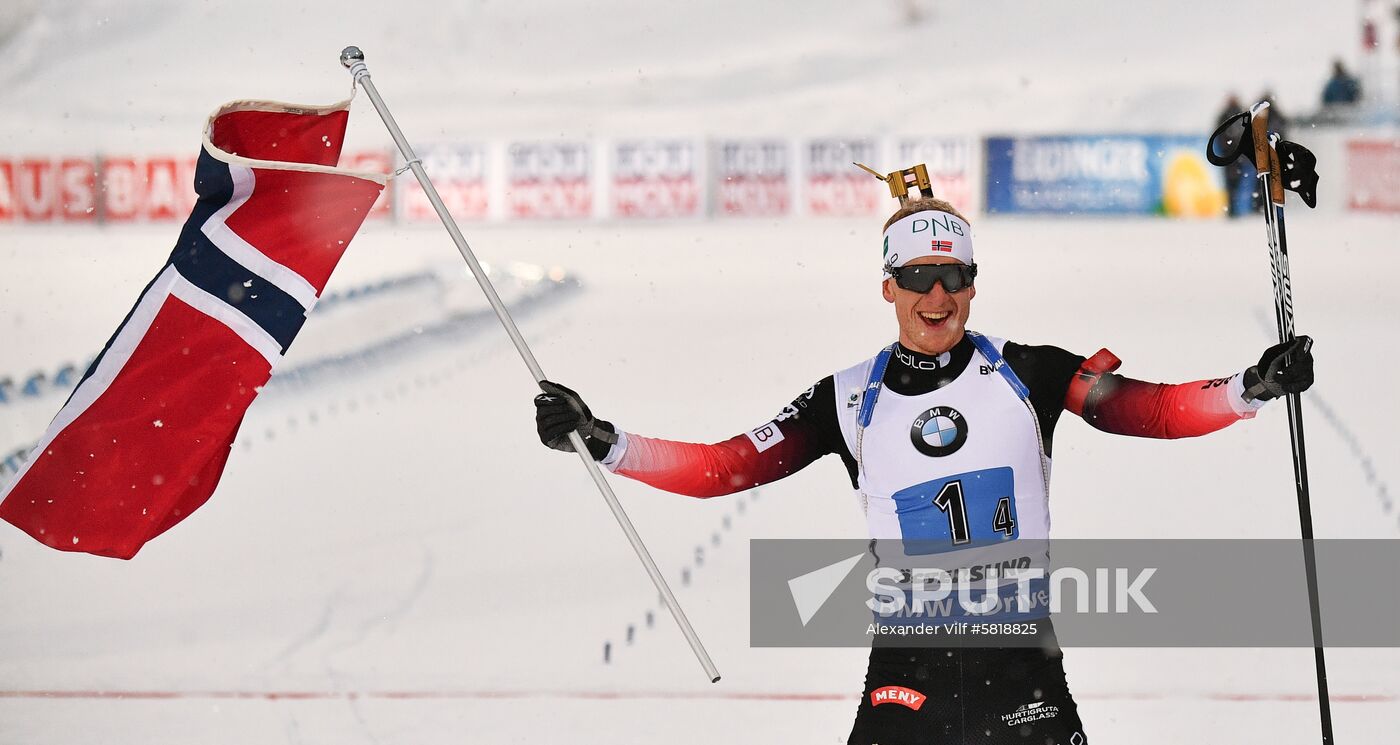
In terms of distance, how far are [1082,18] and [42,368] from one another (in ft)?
68.6

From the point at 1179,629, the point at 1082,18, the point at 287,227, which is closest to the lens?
the point at 287,227

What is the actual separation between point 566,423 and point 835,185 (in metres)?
15.1

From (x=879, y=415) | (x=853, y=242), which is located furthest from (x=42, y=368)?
(x=879, y=415)

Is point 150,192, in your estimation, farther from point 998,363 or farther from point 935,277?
point 998,363

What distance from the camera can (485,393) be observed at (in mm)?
10531

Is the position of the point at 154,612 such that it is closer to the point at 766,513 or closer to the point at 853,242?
the point at 766,513

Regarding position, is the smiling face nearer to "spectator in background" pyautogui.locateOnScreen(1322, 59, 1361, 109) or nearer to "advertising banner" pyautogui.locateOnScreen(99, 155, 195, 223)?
"advertising banner" pyautogui.locateOnScreen(99, 155, 195, 223)

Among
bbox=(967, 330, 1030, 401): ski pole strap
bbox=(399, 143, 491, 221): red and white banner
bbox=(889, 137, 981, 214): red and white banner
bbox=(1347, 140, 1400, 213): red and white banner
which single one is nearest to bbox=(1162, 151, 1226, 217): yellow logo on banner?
bbox=(1347, 140, 1400, 213): red and white banner

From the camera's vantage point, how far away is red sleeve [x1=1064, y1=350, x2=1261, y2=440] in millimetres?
3359

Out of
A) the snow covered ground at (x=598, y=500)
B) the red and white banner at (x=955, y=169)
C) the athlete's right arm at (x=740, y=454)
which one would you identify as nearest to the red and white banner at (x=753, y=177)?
the snow covered ground at (x=598, y=500)

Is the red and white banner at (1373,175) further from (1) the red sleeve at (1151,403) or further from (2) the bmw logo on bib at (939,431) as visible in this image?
(2) the bmw logo on bib at (939,431)

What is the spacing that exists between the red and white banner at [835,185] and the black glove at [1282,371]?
15.1 metres

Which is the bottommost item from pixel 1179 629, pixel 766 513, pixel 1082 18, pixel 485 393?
pixel 1179 629

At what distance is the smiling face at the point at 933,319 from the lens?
11.5ft
